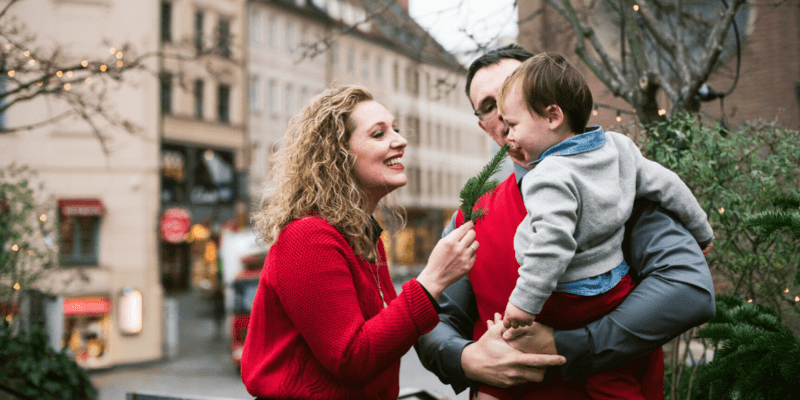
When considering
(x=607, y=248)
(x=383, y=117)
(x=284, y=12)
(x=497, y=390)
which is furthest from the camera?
(x=284, y=12)

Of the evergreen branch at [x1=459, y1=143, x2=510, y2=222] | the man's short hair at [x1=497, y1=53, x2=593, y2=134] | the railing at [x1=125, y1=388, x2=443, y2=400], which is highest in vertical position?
the man's short hair at [x1=497, y1=53, x2=593, y2=134]

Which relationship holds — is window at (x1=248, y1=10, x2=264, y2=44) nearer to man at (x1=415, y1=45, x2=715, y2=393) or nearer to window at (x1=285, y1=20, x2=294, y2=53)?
window at (x1=285, y1=20, x2=294, y2=53)

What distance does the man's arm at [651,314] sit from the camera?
1605 mm

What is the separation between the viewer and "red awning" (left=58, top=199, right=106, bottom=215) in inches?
671

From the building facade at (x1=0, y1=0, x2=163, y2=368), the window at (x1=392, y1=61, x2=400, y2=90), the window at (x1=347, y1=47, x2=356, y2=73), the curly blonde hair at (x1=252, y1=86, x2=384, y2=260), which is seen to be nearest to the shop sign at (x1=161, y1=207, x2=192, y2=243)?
the building facade at (x1=0, y1=0, x2=163, y2=368)

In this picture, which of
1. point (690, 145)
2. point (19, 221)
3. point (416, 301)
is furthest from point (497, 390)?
point (19, 221)

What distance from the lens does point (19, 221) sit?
644cm

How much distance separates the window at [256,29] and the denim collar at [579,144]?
32440 millimetres

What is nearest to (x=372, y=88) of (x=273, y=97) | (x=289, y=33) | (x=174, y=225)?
(x=174, y=225)

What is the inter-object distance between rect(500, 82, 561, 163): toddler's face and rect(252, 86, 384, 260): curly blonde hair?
537 millimetres

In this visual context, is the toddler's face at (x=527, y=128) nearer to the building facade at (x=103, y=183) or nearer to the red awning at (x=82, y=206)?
the building facade at (x=103, y=183)

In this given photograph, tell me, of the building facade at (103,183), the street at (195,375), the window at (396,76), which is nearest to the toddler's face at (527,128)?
the street at (195,375)

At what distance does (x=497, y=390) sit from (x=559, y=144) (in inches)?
27.2

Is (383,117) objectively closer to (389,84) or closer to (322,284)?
(322,284)
